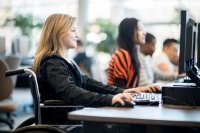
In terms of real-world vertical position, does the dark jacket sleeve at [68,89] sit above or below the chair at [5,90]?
above

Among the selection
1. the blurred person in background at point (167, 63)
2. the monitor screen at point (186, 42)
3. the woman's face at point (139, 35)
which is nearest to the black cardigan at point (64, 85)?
the monitor screen at point (186, 42)

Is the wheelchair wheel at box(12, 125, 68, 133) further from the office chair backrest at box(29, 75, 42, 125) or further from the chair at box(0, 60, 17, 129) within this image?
the chair at box(0, 60, 17, 129)

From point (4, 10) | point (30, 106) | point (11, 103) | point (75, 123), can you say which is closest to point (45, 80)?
point (75, 123)

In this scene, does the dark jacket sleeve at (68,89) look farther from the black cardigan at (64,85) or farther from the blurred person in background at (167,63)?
the blurred person in background at (167,63)

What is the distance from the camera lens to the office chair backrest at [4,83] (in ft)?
12.1

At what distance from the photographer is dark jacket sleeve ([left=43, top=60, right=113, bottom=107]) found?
1778 mm

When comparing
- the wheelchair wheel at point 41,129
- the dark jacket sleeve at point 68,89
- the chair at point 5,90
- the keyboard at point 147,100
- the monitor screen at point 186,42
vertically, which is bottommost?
the chair at point 5,90

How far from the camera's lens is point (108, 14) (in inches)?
358

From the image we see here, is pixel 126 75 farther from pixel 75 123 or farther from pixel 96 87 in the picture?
pixel 75 123

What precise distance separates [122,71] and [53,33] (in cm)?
115

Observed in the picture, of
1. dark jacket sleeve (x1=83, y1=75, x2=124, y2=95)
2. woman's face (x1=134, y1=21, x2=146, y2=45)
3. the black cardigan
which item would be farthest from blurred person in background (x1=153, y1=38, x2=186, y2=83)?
the black cardigan

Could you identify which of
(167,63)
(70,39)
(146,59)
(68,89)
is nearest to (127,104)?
(68,89)

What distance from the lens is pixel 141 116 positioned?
149 centimetres

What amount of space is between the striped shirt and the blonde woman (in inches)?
36.5
